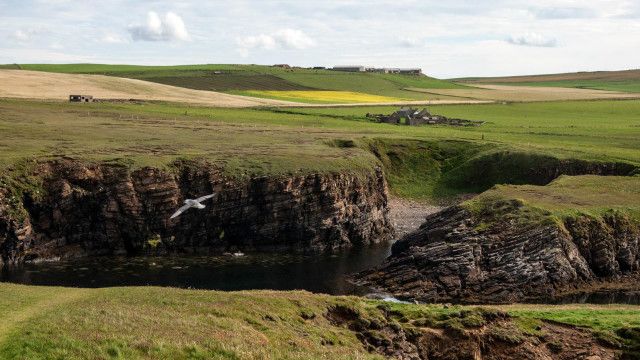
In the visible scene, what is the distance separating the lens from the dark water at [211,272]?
68.8 meters

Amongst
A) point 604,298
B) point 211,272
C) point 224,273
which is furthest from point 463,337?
point 211,272

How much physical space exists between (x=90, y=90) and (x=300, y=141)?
8518cm

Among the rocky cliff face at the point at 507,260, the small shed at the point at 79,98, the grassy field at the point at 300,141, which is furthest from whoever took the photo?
the small shed at the point at 79,98

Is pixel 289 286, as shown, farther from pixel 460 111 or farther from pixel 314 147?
pixel 460 111

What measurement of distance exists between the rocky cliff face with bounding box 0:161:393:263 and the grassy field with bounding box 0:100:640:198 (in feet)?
8.58

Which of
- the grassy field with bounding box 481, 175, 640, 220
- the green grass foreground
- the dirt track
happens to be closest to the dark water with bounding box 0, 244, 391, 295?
the grassy field with bounding box 481, 175, 640, 220

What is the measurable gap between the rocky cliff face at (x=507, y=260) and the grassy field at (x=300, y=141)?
73.8 feet

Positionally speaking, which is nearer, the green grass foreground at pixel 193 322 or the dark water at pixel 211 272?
the green grass foreground at pixel 193 322

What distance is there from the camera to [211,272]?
7412 centimetres

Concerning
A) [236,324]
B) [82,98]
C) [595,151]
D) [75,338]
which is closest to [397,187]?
[595,151]

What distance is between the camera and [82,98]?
159000 mm

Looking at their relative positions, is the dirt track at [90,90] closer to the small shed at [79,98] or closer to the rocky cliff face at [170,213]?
the small shed at [79,98]

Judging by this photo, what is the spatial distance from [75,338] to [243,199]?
178 feet

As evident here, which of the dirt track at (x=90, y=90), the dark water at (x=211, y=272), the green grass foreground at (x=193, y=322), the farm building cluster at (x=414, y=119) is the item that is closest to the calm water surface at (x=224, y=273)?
the dark water at (x=211, y=272)
